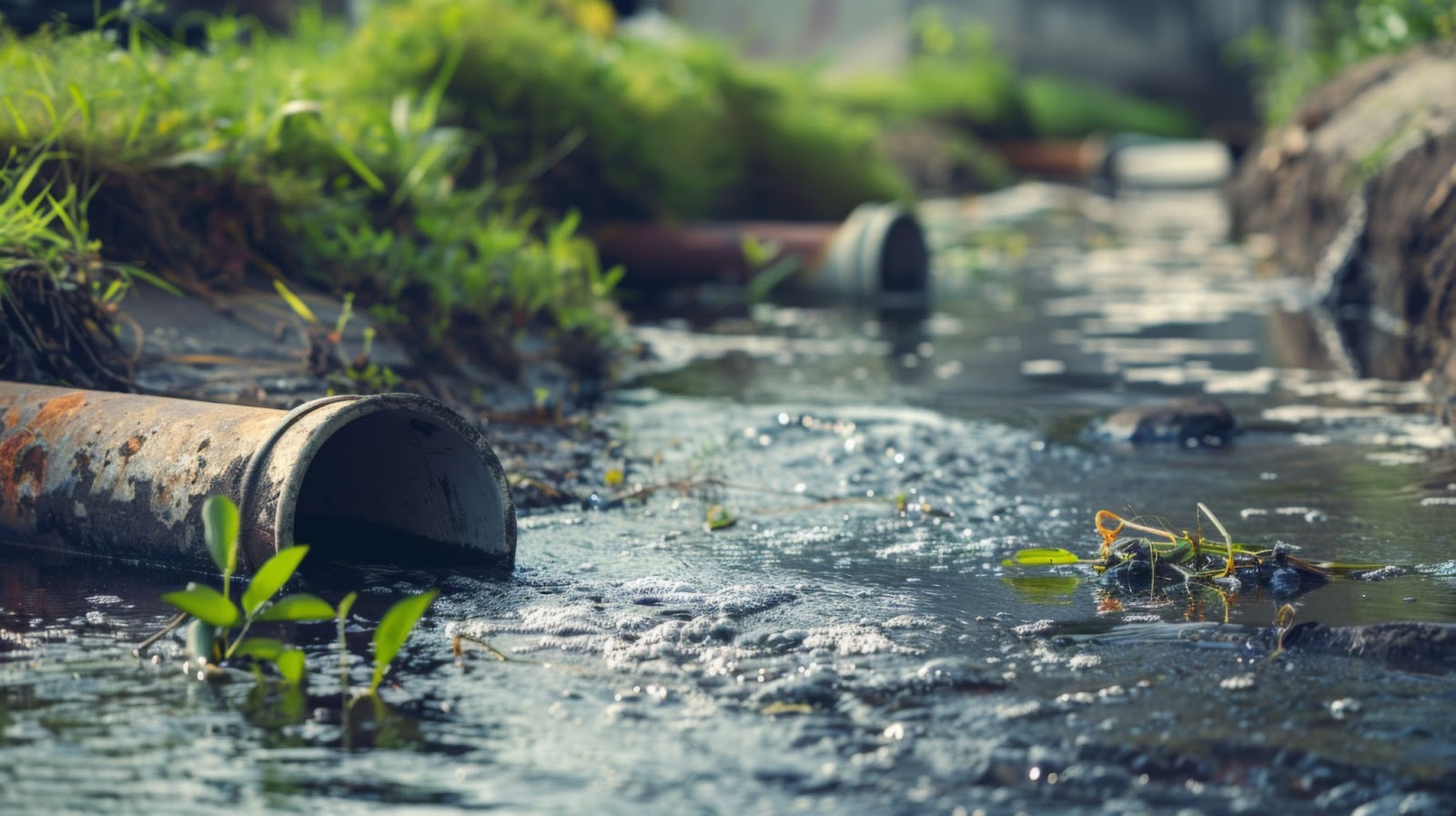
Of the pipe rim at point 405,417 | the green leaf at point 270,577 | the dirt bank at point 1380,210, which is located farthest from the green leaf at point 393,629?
the dirt bank at point 1380,210

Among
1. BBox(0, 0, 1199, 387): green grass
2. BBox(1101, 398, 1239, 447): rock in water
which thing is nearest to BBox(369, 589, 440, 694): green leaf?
BBox(0, 0, 1199, 387): green grass

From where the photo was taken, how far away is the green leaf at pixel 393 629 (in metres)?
2.96

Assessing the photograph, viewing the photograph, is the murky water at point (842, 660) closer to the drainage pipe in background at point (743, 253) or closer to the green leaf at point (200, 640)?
the green leaf at point (200, 640)

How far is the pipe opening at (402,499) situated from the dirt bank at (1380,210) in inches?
139

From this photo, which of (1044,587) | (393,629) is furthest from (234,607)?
(1044,587)

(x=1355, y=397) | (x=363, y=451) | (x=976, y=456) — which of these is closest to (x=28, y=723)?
(x=363, y=451)

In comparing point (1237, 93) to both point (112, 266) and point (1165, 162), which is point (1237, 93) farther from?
point (112, 266)

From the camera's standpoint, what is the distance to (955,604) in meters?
3.58

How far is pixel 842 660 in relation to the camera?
319 cm

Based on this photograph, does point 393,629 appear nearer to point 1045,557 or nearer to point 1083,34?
point 1045,557

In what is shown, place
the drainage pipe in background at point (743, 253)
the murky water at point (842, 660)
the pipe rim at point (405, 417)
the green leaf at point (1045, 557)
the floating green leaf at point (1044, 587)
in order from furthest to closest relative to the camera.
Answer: the drainage pipe in background at point (743, 253)
the green leaf at point (1045, 557)
the floating green leaf at point (1044, 587)
the pipe rim at point (405, 417)
the murky water at point (842, 660)

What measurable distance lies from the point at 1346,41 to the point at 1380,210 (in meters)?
4.71

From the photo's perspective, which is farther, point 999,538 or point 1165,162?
point 1165,162

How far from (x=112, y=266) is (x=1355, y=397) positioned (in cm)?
450
